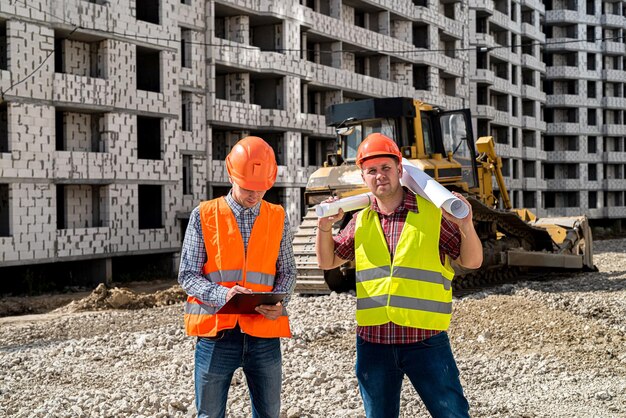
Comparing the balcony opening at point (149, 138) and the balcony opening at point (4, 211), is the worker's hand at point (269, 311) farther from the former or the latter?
the balcony opening at point (149, 138)

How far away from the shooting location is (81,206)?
21906mm

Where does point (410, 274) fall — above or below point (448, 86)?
below

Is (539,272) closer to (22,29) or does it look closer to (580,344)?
(580,344)

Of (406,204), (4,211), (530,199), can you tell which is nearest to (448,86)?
(530,199)

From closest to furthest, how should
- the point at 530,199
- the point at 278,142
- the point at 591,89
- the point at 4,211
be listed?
1. the point at 4,211
2. the point at 278,142
3. the point at 530,199
4. the point at 591,89

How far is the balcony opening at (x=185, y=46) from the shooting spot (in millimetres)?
25000

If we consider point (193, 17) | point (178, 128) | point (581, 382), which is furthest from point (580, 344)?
point (193, 17)

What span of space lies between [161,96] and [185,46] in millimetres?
2506

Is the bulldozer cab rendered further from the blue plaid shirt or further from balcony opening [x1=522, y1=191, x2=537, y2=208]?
balcony opening [x1=522, y1=191, x2=537, y2=208]

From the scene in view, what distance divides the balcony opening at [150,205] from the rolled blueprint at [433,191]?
20279 mm

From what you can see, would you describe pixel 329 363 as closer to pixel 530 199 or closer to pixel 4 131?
pixel 4 131

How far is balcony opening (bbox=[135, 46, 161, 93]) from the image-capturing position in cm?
2414

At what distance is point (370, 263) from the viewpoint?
13.6 ft

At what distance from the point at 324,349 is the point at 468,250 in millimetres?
5492
